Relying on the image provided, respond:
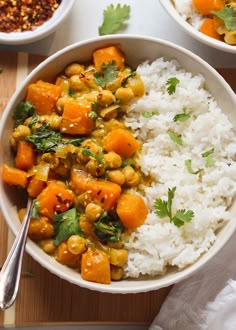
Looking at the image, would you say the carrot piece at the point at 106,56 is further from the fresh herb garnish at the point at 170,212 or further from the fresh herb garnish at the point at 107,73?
the fresh herb garnish at the point at 170,212

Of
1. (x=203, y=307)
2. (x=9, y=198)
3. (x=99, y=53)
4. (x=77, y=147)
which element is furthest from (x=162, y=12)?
(x=203, y=307)

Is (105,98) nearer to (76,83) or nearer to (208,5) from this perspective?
(76,83)

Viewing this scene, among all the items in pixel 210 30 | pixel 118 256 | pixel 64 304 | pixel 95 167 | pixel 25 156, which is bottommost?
pixel 64 304

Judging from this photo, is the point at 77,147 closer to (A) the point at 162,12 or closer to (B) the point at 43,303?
(B) the point at 43,303

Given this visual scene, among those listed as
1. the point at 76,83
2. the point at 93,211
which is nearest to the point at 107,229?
the point at 93,211

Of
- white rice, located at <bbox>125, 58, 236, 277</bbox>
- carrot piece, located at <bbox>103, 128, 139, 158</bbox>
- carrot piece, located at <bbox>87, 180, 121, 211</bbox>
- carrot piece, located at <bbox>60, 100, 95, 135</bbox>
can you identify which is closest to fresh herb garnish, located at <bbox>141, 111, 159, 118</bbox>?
white rice, located at <bbox>125, 58, 236, 277</bbox>

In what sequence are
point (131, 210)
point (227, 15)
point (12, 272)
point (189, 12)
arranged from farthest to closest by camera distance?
point (189, 12) → point (227, 15) → point (131, 210) → point (12, 272)

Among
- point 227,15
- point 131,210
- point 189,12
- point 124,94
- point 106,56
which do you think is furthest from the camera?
point 189,12
